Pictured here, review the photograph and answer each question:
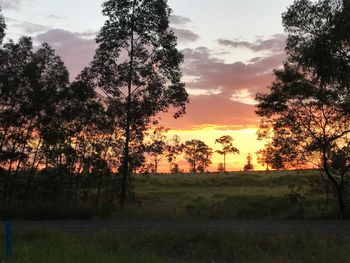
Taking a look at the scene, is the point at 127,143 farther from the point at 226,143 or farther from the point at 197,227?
the point at 226,143

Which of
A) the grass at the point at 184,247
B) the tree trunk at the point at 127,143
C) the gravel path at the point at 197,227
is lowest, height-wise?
the grass at the point at 184,247

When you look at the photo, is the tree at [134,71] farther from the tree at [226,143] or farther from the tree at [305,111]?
the tree at [226,143]

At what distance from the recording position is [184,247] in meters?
18.6

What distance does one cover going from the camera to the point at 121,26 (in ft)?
107

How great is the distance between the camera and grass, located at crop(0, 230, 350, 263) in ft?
50.7

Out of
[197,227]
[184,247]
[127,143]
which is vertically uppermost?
[127,143]

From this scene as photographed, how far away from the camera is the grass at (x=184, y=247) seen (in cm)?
1545

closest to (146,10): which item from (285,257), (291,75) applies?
(291,75)

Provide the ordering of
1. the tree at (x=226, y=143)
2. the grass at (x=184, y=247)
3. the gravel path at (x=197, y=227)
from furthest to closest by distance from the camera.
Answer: the tree at (x=226, y=143)
the gravel path at (x=197, y=227)
the grass at (x=184, y=247)

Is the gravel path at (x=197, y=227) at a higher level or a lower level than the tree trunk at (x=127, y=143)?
lower

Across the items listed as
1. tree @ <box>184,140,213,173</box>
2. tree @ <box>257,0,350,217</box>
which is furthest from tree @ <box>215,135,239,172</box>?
tree @ <box>257,0,350,217</box>

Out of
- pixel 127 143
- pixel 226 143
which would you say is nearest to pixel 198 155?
pixel 226 143

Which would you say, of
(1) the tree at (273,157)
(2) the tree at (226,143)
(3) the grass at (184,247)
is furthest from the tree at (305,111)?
(2) the tree at (226,143)

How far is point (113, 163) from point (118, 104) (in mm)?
4179
